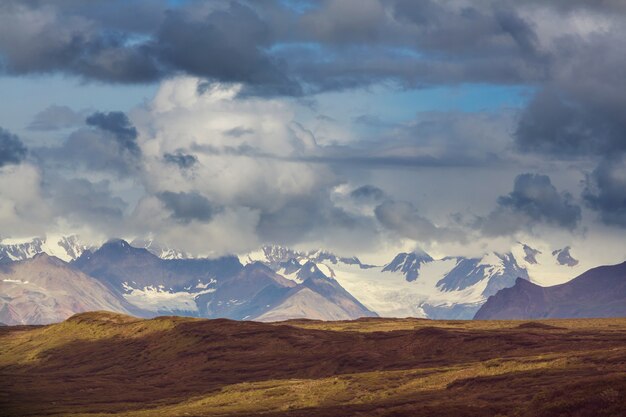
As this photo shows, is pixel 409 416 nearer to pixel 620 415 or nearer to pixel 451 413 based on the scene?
pixel 451 413

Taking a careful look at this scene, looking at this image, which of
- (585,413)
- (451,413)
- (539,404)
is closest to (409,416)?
(451,413)

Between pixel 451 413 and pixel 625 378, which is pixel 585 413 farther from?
pixel 451 413

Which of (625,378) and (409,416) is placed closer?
(625,378)

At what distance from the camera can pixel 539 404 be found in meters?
182

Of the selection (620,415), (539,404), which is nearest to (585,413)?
(620,415)

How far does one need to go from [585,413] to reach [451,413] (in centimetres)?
3639

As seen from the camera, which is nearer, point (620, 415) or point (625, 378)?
point (620, 415)

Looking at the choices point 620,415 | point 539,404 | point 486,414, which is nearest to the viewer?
point 620,415

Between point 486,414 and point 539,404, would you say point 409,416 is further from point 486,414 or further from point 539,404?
point 539,404

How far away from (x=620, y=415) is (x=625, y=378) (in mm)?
26272

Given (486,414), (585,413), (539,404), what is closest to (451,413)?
(486,414)

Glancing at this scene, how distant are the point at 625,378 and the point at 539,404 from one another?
14.0 m

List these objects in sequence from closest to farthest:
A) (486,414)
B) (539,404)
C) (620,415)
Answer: (620,415) < (539,404) < (486,414)

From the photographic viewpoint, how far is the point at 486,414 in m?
195
